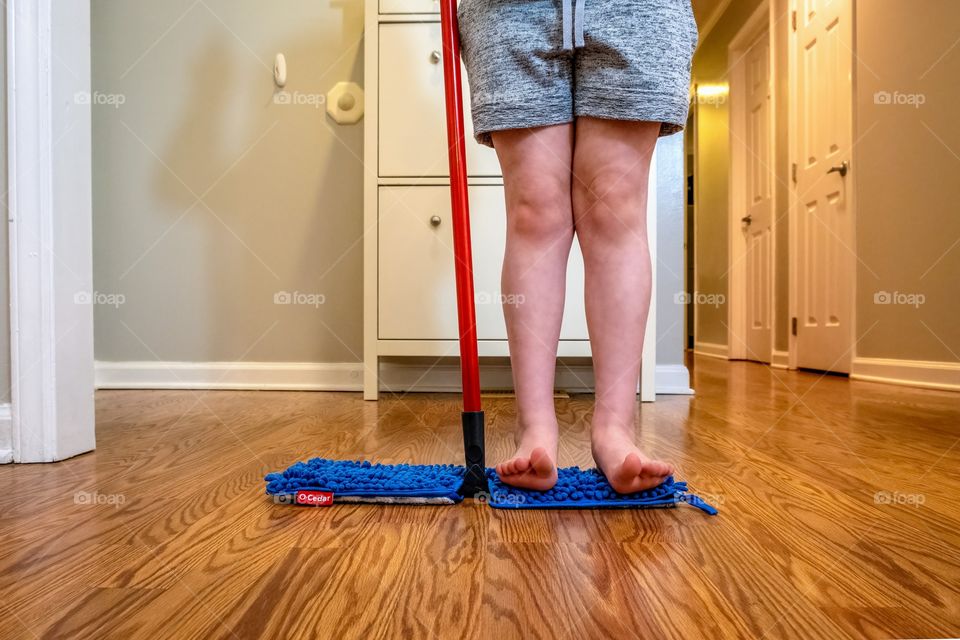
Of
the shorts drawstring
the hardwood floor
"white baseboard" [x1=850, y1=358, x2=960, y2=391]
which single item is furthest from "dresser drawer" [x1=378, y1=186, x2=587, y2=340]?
"white baseboard" [x1=850, y1=358, x2=960, y2=391]

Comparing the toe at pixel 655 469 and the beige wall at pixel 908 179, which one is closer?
the toe at pixel 655 469

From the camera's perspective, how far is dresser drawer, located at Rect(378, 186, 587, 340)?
61.7 inches

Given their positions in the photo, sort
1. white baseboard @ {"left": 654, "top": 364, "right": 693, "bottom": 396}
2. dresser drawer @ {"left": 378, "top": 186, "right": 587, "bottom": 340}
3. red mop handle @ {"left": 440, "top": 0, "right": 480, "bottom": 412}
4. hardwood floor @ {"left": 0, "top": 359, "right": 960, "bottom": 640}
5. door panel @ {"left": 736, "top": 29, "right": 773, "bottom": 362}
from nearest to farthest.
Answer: hardwood floor @ {"left": 0, "top": 359, "right": 960, "bottom": 640} → red mop handle @ {"left": 440, "top": 0, "right": 480, "bottom": 412} → dresser drawer @ {"left": 378, "top": 186, "right": 587, "bottom": 340} → white baseboard @ {"left": 654, "top": 364, "right": 693, "bottom": 396} → door panel @ {"left": 736, "top": 29, "right": 773, "bottom": 362}

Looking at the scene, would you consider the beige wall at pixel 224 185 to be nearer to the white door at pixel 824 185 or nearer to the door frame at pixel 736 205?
the white door at pixel 824 185

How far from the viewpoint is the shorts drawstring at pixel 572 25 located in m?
0.69

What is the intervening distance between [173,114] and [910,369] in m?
2.42

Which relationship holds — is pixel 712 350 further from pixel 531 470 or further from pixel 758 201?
pixel 531 470

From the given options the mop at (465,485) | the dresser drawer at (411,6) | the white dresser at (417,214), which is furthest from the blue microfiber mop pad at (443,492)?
the dresser drawer at (411,6)

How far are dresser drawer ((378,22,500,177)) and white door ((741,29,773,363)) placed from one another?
233cm

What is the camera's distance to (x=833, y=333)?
262cm

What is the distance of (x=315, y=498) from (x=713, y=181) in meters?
4.06

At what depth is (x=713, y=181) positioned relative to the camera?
4.18 metres

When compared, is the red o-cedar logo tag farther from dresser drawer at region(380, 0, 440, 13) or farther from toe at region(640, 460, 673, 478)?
dresser drawer at region(380, 0, 440, 13)

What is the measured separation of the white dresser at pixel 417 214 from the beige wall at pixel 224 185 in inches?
9.2
